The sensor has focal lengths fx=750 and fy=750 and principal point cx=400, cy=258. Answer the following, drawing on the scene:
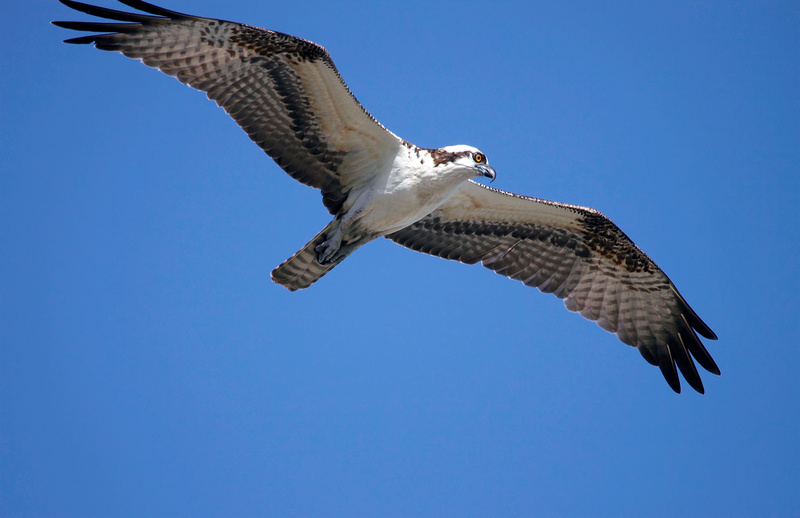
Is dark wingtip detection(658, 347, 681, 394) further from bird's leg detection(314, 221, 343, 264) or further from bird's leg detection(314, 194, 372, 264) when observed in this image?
bird's leg detection(314, 221, 343, 264)

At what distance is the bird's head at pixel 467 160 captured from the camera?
8.57 metres

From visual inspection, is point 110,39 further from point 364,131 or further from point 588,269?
point 588,269

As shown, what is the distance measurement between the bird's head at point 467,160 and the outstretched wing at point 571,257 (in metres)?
1.53

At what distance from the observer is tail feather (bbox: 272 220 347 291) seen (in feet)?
30.2

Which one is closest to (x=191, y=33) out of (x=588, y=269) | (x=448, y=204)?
(x=448, y=204)

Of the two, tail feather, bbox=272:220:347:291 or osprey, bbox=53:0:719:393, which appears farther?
tail feather, bbox=272:220:347:291

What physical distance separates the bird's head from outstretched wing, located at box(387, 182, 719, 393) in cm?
153

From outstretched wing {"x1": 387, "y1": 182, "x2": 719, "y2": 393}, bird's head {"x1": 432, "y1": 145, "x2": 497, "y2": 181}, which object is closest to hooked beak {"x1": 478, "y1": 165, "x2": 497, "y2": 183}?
bird's head {"x1": 432, "y1": 145, "x2": 497, "y2": 181}

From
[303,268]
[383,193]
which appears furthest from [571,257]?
[303,268]

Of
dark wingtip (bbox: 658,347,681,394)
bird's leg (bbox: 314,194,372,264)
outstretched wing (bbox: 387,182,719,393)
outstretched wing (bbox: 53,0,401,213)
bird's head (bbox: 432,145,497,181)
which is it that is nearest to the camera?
outstretched wing (bbox: 53,0,401,213)

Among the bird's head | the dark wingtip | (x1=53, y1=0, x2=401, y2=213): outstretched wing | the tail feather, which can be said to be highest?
the dark wingtip

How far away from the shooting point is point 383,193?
9.09 meters

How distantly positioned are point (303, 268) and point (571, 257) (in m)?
4.01

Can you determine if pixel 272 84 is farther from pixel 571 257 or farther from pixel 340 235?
pixel 571 257
